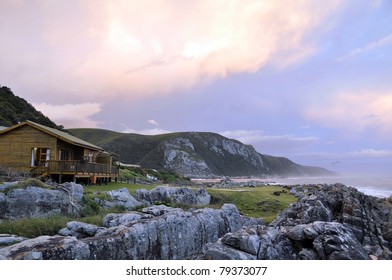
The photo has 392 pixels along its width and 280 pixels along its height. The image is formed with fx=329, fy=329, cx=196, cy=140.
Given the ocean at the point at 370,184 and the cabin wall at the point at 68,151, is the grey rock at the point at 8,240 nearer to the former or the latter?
the cabin wall at the point at 68,151

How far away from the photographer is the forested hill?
62.5 m

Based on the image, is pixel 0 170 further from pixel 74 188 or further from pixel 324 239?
pixel 324 239

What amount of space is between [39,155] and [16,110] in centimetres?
4420

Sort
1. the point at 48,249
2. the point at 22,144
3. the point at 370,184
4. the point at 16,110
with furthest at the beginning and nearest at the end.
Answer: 1. the point at 370,184
2. the point at 16,110
3. the point at 22,144
4. the point at 48,249

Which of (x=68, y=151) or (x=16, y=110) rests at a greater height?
(x=16, y=110)

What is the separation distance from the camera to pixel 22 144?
107 ft

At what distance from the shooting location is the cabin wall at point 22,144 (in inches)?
1277

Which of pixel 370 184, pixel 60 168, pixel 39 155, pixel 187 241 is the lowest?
pixel 187 241

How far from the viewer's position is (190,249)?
14812mm

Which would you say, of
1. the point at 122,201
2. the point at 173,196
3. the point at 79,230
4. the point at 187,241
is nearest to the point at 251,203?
the point at 173,196

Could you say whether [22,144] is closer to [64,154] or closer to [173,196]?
[64,154]

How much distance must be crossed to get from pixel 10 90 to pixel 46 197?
2720 inches

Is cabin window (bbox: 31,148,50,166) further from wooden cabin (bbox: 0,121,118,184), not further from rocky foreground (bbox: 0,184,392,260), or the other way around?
rocky foreground (bbox: 0,184,392,260)

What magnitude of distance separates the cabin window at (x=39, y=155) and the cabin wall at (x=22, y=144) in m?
0.35
